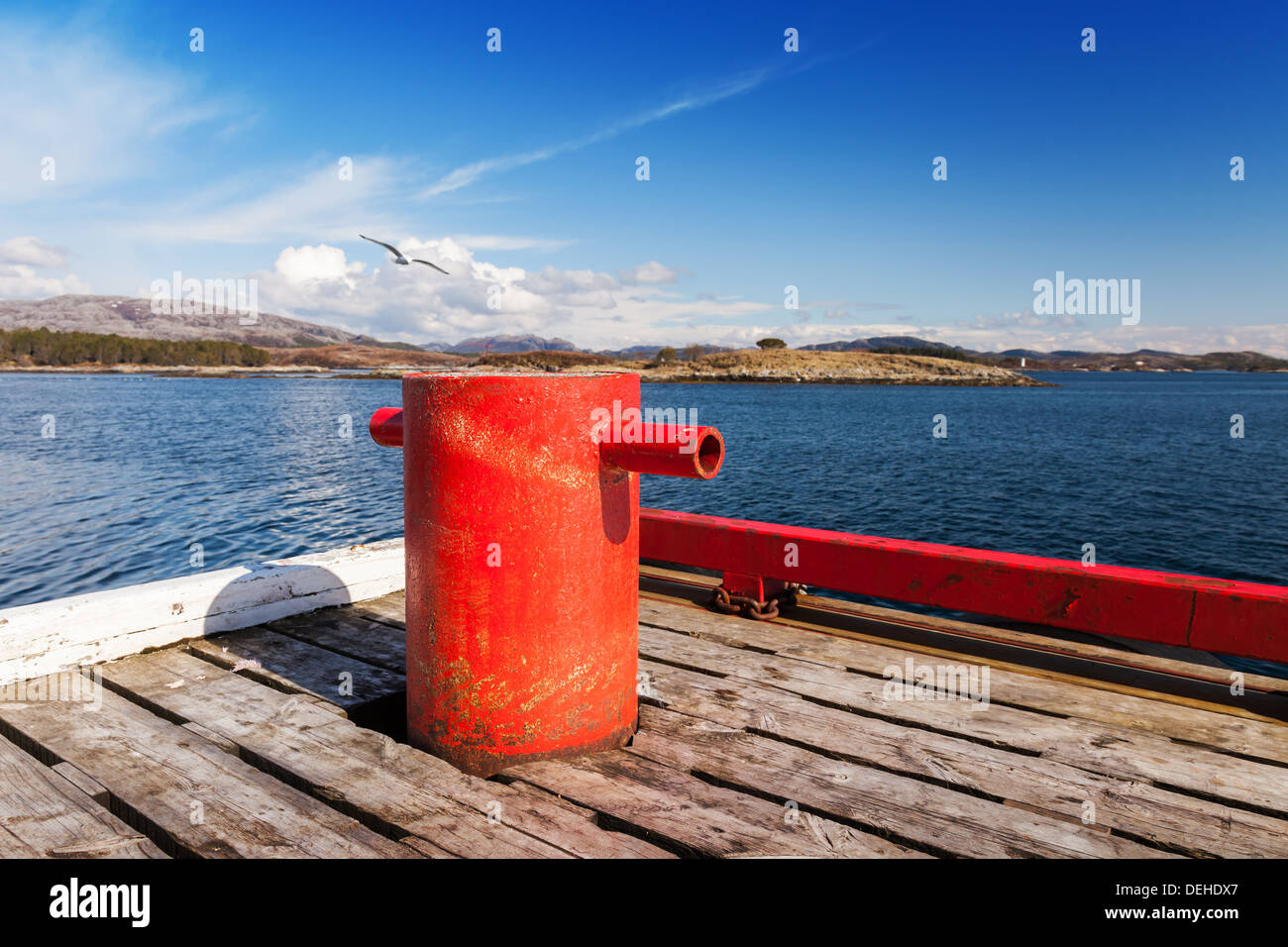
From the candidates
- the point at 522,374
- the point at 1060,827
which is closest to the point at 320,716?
the point at 522,374

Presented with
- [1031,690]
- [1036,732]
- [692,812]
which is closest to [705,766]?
[692,812]

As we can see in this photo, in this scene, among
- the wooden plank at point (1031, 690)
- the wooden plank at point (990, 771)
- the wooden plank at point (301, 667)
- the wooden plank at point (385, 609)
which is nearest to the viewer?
the wooden plank at point (990, 771)

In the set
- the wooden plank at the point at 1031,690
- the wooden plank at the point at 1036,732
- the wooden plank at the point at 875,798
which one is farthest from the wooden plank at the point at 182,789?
the wooden plank at the point at 1031,690

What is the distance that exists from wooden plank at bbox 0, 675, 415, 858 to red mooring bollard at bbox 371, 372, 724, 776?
537 millimetres

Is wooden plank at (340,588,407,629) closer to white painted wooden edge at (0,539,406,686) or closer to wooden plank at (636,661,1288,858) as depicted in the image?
white painted wooden edge at (0,539,406,686)

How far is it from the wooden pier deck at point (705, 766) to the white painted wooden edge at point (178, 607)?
0.52 feet

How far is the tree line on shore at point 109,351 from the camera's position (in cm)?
15025

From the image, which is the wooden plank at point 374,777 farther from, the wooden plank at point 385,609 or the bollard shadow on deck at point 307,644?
the wooden plank at point 385,609

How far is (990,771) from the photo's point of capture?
9.20 feet

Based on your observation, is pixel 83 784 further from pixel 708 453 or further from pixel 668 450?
pixel 708 453

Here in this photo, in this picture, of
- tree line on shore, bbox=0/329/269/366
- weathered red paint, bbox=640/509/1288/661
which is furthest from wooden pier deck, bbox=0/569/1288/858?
tree line on shore, bbox=0/329/269/366

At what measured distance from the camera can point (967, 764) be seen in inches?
112

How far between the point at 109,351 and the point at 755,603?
18787 centimetres
